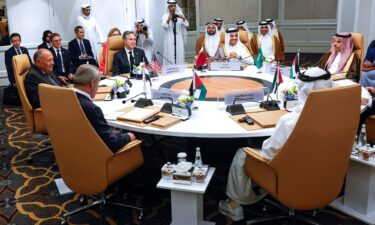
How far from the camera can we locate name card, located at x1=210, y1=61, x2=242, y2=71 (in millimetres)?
4992

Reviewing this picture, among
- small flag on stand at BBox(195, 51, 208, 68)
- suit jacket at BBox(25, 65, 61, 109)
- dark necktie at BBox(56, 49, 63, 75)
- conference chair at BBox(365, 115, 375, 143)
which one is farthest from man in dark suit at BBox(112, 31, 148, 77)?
conference chair at BBox(365, 115, 375, 143)

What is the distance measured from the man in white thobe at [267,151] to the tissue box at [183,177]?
0.44 metres

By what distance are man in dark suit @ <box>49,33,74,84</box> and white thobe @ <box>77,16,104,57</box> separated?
1.48 m

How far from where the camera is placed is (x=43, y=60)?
3.80 m

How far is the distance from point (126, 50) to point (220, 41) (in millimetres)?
1827

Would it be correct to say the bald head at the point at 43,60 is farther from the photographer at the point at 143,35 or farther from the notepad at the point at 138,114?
the photographer at the point at 143,35

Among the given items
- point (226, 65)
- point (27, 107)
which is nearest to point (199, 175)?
point (27, 107)

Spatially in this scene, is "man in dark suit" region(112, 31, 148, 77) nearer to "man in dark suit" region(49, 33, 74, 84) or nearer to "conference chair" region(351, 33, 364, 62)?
"man in dark suit" region(49, 33, 74, 84)

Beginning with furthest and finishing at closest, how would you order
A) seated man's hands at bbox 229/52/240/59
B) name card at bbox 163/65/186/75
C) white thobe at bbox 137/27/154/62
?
1. white thobe at bbox 137/27/154/62
2. seated man's hands at bbox 229/52/240/59
3. name card at bbox 163/65/186/75

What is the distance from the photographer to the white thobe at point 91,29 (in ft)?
25.4

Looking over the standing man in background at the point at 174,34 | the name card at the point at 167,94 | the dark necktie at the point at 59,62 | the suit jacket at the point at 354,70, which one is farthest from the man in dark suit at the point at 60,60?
the suit jacket at the point at 354,70

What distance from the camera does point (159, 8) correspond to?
28.6 feet

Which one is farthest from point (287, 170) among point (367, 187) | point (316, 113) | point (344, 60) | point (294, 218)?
point (344, 60)

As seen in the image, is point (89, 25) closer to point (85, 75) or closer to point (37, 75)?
point (37, 75)
